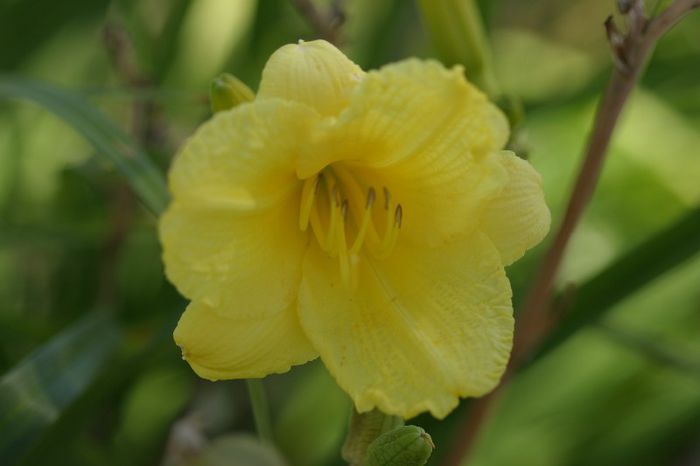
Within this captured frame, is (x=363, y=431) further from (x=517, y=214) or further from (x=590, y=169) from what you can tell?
(x=590, y=169)

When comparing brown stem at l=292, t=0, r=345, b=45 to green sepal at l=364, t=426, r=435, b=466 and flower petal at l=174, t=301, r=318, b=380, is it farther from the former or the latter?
green sepal at l=364, t=426, r=435, b=466

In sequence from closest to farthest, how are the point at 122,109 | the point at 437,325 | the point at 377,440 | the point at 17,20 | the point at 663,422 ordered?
the point at 377,440, the point at 437,325, the point at 663,422, the point at 17,20, the point at 122,109

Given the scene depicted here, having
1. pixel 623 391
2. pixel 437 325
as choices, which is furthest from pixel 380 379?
pixel 623 391

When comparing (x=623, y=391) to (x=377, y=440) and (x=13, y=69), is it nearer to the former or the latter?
(x=377, y=440)

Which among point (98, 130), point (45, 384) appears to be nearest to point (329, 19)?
point (98, 130)

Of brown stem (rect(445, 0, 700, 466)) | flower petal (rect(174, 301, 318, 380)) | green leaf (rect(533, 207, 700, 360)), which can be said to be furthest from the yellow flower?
green leaf (rect(533, 207, 700, 360))
